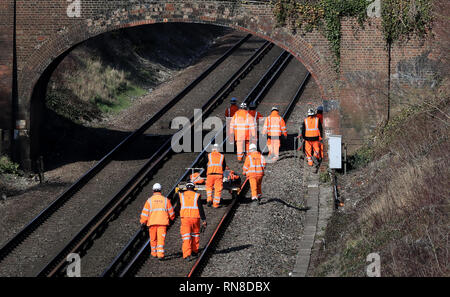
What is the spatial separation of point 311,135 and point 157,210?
723cm

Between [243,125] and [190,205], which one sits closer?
[190,205]

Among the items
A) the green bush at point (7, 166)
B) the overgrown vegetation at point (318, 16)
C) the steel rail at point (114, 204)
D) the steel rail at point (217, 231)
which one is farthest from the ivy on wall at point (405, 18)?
the green bush at point (7, 166)

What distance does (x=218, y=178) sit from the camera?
662 inches

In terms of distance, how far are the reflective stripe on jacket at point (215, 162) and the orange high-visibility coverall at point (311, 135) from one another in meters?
3.92

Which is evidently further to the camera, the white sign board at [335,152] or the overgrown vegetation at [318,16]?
the overgrown vegetation at [318,16]

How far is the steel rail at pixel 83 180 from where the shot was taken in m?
16.0

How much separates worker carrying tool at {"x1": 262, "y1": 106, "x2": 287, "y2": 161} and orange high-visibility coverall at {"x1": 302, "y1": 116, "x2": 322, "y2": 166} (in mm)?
654

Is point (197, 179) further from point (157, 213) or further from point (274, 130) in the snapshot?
point (157, 213)

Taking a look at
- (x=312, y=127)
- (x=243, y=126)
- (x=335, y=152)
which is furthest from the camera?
(x=243, y=126)

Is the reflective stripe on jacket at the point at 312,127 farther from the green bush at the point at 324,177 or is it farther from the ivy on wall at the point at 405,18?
the ivy on wall at the point at 405,18

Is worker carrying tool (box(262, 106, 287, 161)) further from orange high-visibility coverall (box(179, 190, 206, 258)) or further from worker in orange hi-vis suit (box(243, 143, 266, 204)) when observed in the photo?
orange high-visibility coverall (box(179, 190, 206, 258))

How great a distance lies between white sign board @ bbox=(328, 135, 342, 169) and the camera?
63.0ft

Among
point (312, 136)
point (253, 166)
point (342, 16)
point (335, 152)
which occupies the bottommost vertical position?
point (253, 166)

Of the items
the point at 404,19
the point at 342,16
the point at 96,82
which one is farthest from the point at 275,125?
the point at 96,82
